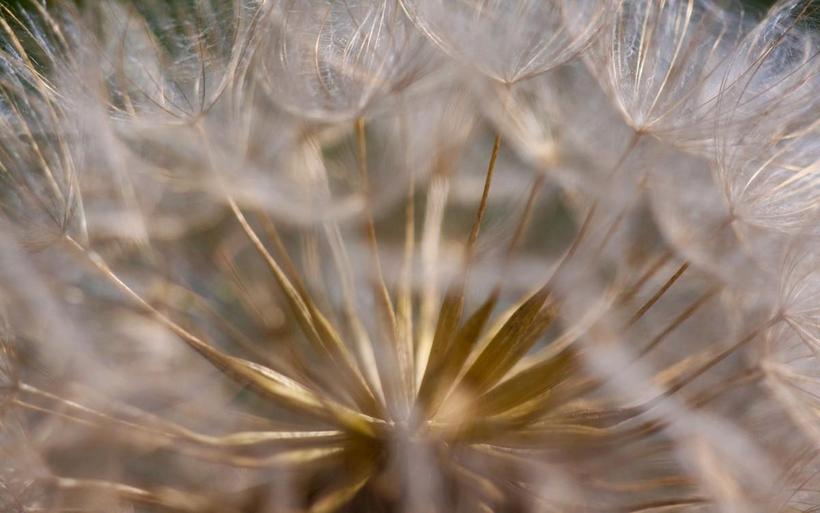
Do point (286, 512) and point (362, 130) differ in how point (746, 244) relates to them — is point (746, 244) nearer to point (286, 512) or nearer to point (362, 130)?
point (362, 130)

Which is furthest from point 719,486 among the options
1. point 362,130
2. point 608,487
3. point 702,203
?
point 362,130

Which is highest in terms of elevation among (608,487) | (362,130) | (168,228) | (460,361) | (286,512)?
(362,130)

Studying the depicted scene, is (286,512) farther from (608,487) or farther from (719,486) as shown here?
(719,486)

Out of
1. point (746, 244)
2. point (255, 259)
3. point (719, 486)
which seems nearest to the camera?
point (719, 486)

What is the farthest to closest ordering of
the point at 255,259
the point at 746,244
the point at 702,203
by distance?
the point at 255,259 → the point at 702,203 → the point at 746,244

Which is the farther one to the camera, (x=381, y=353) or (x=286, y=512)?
(x=381, y=353)

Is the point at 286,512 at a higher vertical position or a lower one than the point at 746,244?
lower
